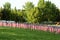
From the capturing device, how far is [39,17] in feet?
188

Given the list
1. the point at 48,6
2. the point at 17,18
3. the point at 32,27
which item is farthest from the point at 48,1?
the point at 32,27

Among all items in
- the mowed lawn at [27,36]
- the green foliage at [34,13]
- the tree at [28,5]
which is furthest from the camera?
the tree at [28,5]

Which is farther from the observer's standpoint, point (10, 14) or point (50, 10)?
point (10, 14)

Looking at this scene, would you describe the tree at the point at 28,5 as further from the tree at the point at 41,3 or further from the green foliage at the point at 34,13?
the tree at the point at 41,3

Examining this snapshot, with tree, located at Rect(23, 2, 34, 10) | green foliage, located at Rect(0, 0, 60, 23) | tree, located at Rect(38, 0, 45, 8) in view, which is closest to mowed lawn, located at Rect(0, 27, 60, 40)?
green foliage, located at Rect(0, 0, 60, 23)

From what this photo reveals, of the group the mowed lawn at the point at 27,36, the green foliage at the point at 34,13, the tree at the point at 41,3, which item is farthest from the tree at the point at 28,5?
the mowed lawn at the point at 27,36

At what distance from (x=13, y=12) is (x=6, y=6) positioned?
1005 centimetres

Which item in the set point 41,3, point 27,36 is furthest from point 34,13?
point 27,36

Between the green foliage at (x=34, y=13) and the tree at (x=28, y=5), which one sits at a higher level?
the tree at (x=28, y=5)

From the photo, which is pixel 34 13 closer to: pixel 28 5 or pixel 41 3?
pixel 41 3

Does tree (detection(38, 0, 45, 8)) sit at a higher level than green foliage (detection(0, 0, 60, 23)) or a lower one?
higher

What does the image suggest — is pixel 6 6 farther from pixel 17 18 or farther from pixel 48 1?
pixel 48 1

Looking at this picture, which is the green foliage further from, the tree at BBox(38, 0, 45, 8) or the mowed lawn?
the mowed lawn

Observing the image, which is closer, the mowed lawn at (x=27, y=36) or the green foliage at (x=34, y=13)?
the mowed lawn at (x=27, y=36)
